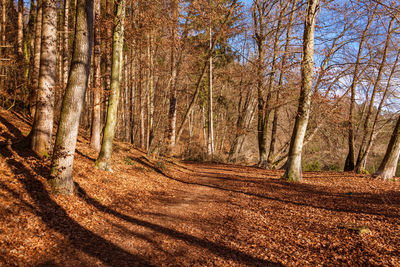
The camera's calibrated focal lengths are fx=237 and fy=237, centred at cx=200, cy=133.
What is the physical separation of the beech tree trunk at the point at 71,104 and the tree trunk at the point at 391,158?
11.6 m

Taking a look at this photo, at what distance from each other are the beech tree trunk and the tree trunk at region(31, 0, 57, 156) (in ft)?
6.69

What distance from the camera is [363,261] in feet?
12.9

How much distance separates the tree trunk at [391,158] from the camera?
31.3 ft

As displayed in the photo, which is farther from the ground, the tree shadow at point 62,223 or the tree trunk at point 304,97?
the tree trunk at point 304,97

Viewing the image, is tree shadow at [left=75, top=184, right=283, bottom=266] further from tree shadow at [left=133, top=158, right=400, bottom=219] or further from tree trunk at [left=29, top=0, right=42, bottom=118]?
tree trunk at [left=29, top=0, right=42, bottom=118]

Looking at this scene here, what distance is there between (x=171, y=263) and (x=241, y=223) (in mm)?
2380

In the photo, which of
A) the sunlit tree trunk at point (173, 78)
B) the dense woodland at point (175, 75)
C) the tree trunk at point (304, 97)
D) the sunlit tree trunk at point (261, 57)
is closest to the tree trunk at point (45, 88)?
the dense woodland at point (175, 75)

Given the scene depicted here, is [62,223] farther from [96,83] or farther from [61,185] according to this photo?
[96,83]

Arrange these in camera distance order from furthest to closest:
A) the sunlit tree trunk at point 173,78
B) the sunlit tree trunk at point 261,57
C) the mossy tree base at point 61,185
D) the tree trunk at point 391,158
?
the sunlit tree trunk at point 261,57, the sunlit tree trunk at point 173,78, the tree trunk at point 391,158, the mossy tree base at point 61,185

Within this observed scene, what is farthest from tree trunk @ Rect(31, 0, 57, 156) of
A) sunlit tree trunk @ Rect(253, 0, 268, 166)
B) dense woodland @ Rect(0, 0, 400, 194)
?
sunlit tree trunk @ Rect(253, 0, 268, 166)

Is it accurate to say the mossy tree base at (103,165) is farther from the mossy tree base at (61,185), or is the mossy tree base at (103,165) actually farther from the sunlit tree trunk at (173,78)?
the sunlit tree trunk at (173,78)

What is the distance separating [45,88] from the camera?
307 inches

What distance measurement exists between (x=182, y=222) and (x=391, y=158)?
30.1ft

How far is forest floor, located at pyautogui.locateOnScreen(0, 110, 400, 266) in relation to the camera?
4.21 metres
